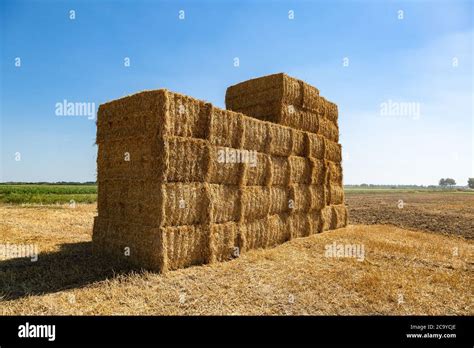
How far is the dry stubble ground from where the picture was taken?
649cm

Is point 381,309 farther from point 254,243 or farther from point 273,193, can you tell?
point 273,193

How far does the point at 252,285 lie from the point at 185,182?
3204mm

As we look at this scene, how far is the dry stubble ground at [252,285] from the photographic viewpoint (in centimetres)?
649

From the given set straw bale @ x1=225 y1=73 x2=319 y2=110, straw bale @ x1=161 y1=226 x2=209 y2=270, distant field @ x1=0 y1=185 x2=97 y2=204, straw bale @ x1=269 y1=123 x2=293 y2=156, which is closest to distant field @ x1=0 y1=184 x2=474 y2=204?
distant field @ x1=0 y1=185 x2=97 y2=204

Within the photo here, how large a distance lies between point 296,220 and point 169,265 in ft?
22.6

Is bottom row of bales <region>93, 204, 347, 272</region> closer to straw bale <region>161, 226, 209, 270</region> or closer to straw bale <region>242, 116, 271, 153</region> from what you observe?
straw bale <region>161, 226, 209, 270</region>

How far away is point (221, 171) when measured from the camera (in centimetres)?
1047

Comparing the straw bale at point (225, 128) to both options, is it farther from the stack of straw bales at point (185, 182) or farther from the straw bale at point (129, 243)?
the straw bale at point (129, 243)

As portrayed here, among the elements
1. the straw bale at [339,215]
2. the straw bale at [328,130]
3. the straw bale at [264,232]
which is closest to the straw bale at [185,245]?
the straw bale at [264,232]

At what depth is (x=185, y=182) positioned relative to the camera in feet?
30.7

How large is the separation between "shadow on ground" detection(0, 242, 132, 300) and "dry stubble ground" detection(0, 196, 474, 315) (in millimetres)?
20

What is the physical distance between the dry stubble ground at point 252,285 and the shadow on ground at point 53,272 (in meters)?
0.02
